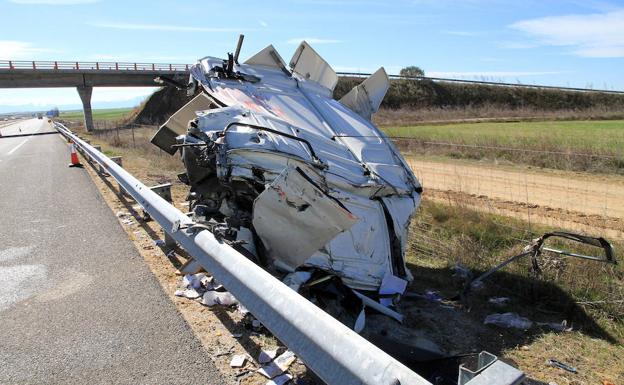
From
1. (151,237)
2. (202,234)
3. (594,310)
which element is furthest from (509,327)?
(151,237)

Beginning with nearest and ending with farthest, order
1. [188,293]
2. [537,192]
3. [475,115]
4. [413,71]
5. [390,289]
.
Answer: [188,293]
[390,289]
[537,192]
[475,115]
[413,71]

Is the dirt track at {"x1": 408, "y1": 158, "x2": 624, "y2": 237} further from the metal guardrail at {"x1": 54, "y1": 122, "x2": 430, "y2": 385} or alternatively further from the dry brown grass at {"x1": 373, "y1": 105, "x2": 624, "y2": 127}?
the dry brown grass at {"x1": 373, "y1": 105, "x2": 624, "y2": 127}

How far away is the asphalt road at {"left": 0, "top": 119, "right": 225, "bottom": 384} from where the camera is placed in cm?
289

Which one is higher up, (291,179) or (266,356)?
(291,179)

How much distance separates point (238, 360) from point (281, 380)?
32 centimetres

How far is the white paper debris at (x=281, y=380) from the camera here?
111 inches

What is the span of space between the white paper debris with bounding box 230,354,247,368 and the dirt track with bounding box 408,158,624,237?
276 inches

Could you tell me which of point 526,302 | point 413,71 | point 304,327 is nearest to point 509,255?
point 526,302

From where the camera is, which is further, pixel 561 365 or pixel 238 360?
pixel 561 365

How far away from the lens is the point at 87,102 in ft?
172

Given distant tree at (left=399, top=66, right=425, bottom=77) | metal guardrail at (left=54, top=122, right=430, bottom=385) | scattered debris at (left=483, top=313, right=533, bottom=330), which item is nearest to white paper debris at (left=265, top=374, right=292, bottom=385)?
metal guardrail at (left=54, top=122, right=430, bottom=385)

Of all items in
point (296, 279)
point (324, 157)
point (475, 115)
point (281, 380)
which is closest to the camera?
point (281, 380)

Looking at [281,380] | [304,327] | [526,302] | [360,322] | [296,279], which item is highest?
[304,327]

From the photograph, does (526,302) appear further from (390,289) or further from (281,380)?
(281,380)
